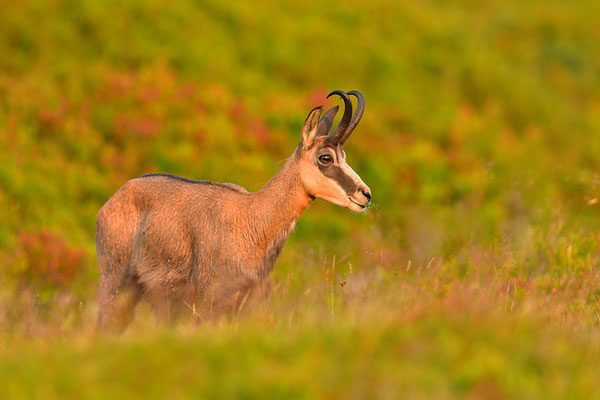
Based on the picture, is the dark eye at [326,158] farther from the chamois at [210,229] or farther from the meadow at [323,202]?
the meadow at [323,202]

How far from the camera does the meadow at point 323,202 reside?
16.7 ft

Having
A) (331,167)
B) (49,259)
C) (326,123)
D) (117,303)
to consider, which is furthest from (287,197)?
(49,259)

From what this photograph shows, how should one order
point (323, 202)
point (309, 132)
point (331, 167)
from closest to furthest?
point (331, 167), point (309, 132), point (323, 202)

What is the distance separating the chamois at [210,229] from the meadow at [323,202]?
1.54 ft

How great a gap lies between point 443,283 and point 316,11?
17900mm

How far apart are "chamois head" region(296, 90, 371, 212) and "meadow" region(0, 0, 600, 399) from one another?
0.42 meters

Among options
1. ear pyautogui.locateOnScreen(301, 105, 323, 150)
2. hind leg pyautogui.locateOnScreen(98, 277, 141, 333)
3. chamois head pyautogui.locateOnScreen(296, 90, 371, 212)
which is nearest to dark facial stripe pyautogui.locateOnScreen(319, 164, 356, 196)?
chamois head pyautogui.locateOnScreen(296, 90, 371, 212)

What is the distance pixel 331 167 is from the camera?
8.38 metres

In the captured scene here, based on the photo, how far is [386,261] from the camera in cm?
1027

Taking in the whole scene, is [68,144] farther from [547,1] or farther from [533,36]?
[547,1]

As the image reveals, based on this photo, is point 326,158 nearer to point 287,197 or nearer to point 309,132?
point 309,132

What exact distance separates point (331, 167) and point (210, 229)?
4.74 ft

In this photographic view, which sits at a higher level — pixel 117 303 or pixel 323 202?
pixel 117 303

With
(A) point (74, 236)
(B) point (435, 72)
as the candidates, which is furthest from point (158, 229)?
(B) point (435, 72)
